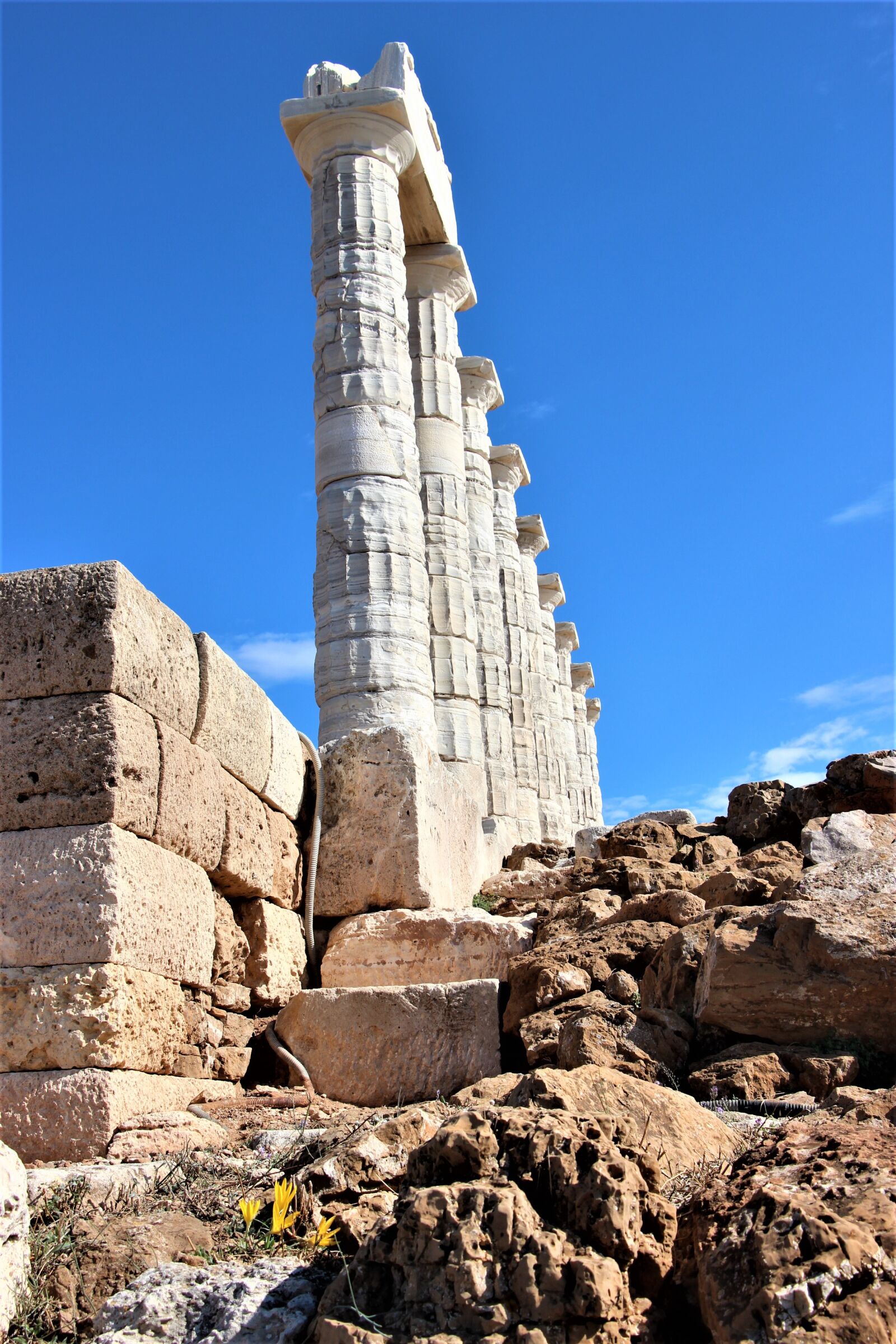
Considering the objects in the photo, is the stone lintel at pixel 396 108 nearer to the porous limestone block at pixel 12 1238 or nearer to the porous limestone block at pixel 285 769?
the porous limestone block at pixel 285 769

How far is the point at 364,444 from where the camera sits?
1268 cm

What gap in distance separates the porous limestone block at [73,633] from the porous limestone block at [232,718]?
587mm

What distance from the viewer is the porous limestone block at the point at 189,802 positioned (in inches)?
203

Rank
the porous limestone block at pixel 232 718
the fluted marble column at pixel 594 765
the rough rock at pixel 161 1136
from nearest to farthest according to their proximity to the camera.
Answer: the rough rock at pixel 161 1136
the porous limestone block at pixel 232 718
the fluted marble column at pixel 594 765

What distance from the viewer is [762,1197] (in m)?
2.36

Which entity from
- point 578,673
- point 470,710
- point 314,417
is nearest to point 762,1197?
point 314,417

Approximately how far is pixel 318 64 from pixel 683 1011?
500 inches

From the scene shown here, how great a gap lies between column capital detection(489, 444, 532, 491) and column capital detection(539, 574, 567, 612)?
223 inches

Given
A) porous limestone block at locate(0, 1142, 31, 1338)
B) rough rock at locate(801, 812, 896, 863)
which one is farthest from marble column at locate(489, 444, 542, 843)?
porous limestone block at locate(0, 1142, 31, 1338)

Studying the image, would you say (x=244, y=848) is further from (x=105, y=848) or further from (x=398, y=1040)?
(x=105, y=848)

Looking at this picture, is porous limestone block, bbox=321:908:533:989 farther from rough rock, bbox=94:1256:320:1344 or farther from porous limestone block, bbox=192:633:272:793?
rough rock, bbox=94:1256:320:1344

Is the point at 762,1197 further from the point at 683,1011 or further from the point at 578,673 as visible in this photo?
the point at 578,673

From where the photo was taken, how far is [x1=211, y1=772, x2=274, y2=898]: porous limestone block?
5.89 meters

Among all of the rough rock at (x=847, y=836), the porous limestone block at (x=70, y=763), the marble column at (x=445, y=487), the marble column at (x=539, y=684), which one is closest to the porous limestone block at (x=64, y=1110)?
the porous limestone block at (x=70, y=763)
